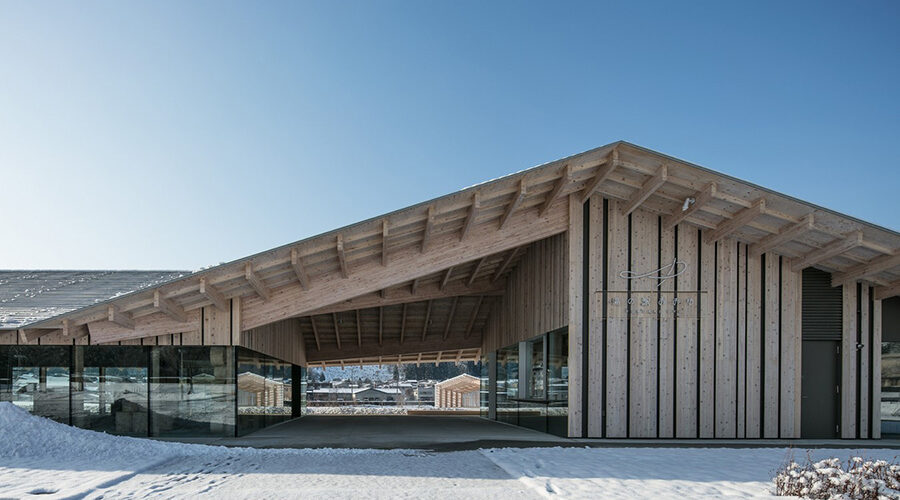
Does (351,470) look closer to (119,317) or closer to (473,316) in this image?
(119,317)

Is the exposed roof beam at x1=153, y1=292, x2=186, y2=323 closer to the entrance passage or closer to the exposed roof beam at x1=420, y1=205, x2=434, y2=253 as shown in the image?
the entrance passage

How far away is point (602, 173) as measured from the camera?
13953 millimetres

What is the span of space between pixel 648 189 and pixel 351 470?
7.63 m

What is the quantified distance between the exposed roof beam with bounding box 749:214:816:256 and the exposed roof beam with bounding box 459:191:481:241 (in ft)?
19.6

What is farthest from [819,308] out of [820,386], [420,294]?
[420,294]

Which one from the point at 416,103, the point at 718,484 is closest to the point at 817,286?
the point at 718,484

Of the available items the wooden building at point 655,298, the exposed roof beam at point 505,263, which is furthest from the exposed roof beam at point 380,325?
the wooden building at point 655,298

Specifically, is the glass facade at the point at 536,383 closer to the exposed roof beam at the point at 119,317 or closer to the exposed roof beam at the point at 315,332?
the exposed roof beam at the point at 315,332

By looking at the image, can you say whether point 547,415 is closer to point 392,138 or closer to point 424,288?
point 424,288

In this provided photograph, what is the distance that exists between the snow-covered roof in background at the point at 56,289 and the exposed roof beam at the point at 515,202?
7.05 meters

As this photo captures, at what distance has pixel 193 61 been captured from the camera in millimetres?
13953

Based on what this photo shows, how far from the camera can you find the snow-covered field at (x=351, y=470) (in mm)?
8281

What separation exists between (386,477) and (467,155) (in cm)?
1477

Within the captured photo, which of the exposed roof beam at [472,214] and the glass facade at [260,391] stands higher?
the exposed roof beam at [472,214]
